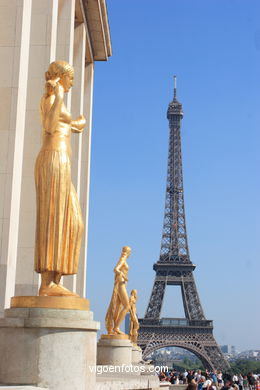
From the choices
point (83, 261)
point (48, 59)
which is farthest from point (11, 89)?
point (83, 261)

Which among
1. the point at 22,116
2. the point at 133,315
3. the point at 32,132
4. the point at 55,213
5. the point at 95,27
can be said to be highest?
the point at 95,27

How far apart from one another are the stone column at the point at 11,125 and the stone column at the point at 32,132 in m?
1.55

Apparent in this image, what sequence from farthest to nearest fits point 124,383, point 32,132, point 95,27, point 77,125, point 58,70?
point 95,27 → point 32,132 → point 124,383 → point 77,125 → point 58,70

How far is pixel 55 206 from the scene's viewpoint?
24.8 ft

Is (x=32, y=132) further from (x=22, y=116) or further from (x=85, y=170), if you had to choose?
(x=85, y=170)

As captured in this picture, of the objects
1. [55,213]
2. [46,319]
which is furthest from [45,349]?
[55,213]

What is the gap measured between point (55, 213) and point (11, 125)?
4.80 m

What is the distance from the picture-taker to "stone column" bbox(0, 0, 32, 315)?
11.1 m

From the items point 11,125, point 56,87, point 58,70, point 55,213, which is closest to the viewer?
point 55,213

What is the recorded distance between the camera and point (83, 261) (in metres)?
22.0

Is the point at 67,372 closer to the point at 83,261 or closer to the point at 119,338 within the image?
the point at 119,338

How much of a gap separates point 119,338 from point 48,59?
26.7 feet

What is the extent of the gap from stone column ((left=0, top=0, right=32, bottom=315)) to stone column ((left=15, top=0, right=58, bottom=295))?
1548mm

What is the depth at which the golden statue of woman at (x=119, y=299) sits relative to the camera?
56.0 feet
